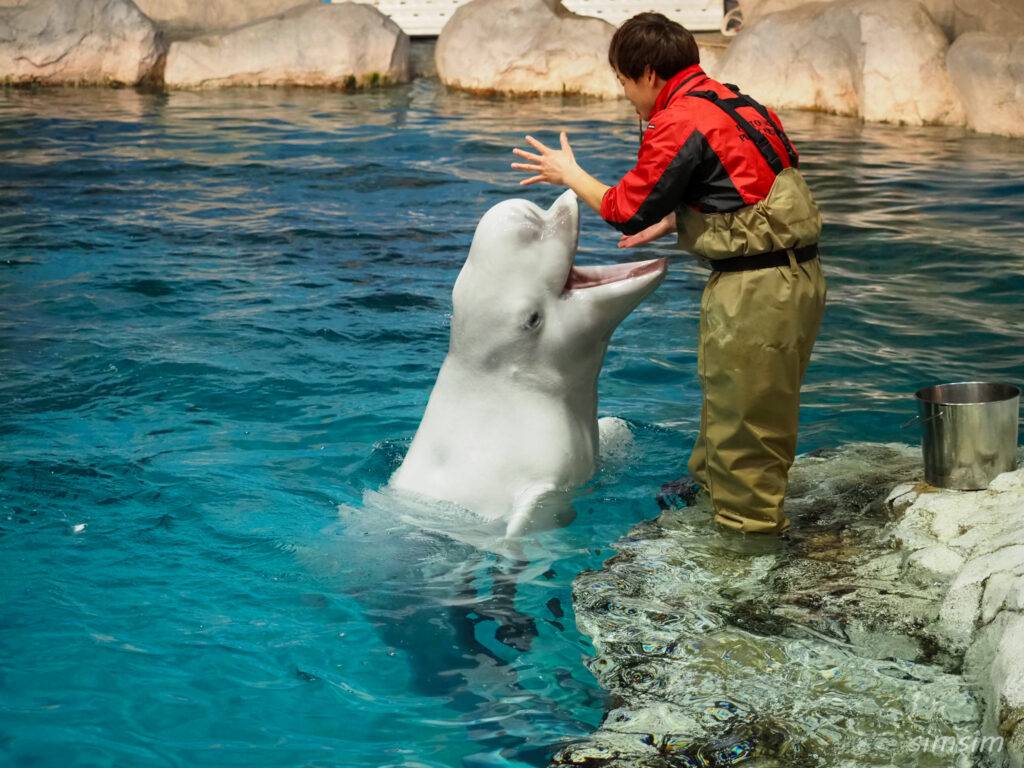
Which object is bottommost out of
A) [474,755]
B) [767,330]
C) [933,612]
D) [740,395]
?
[474,755]

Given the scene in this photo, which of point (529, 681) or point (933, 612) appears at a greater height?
point (933, 612)

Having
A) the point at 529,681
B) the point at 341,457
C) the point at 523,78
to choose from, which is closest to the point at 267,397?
the point at 341,457

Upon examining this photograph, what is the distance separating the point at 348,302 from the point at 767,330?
4.63 meters

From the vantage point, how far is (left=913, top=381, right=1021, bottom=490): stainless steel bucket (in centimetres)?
389

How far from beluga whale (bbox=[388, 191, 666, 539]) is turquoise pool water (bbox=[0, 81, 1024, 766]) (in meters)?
0.24

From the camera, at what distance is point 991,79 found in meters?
13.5

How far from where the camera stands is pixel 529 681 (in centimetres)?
351

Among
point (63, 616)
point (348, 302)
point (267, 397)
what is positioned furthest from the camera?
point (348, 302)

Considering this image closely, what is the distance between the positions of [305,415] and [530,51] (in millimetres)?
13536

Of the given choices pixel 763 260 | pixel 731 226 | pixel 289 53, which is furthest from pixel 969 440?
pixel 289 53

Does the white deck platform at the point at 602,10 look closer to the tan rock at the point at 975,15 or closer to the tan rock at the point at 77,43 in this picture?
the tan rock at the point at 77,43

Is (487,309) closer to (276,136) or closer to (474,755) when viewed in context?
(474,755)

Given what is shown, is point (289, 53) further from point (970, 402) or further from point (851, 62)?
point (970, 402)

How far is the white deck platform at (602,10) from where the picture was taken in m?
22.8
